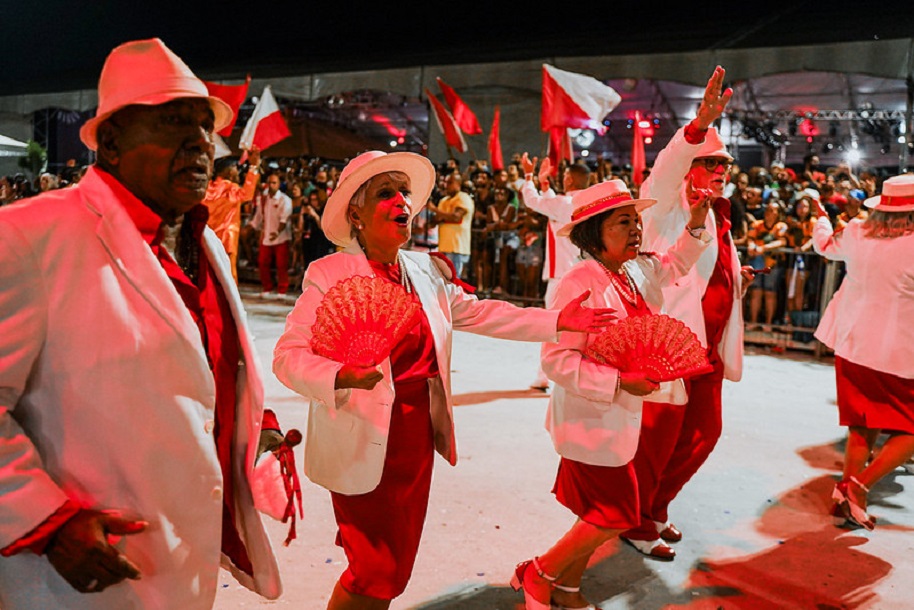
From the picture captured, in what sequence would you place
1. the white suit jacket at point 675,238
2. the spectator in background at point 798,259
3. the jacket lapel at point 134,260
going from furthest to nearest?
1. the spectator in background at point 798,259
2. the white suit jacket at point 675,238
3. the jacket lapel at point 134,260

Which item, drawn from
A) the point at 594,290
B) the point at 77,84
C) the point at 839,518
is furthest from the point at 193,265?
the point at 77,84

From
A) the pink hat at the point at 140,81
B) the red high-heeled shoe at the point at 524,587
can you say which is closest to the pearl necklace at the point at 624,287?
the red high-heeled shoe at the point at 524,587

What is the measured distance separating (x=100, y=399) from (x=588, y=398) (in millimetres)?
2044

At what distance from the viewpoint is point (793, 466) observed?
5.79m

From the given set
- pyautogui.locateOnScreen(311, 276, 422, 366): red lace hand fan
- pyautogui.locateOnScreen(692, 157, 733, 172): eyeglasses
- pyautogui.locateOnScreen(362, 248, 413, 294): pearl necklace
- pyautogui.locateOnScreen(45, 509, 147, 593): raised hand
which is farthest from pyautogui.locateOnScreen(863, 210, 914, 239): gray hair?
pyautogui.locateOnScreen(45, 509, 147, 593): raised hand

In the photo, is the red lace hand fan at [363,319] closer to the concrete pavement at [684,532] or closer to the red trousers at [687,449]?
the concrete pavement at [684,532]

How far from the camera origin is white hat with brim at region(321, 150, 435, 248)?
9.01ft

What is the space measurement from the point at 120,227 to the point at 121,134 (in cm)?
27

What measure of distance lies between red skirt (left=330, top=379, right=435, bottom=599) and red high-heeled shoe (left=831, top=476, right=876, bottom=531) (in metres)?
3.36

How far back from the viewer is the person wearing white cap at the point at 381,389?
256 centimetres

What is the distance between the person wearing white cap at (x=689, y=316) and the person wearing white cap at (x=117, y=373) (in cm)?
287

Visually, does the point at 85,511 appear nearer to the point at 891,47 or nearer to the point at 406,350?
the point at 406,350

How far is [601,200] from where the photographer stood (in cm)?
349

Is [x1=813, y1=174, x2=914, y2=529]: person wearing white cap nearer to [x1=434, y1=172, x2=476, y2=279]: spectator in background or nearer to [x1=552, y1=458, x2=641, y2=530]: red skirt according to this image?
[x1=552, y1=458, x2=641, y2=530]: red skirt
